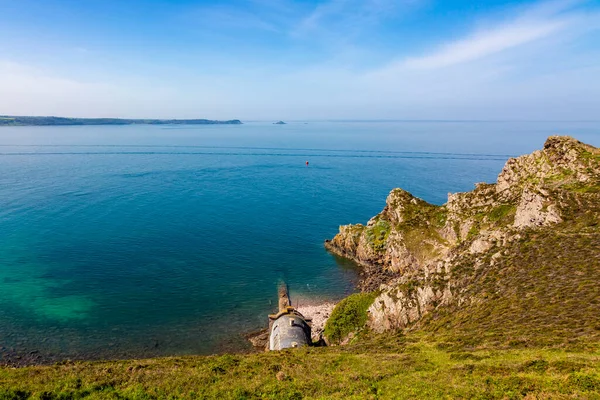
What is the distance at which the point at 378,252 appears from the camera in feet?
274

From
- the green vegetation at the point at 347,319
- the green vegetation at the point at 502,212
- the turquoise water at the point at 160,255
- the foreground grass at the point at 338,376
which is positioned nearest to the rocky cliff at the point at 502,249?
the green vegetation at the point at 502,212

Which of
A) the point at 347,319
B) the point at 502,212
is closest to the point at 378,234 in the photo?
the point at 502,212

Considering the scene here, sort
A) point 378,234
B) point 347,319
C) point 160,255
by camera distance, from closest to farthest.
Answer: point 347,319, point 160,255, point 378,234

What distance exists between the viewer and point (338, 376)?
29719 millimetres

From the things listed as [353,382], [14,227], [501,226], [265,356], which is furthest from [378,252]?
[14,227]

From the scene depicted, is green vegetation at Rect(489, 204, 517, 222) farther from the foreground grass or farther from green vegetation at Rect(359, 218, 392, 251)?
the foreground grass

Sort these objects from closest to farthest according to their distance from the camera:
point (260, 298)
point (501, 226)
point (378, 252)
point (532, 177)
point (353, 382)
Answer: point (353, 382), point (501, 226), point (260, 298), point (532, 177), point (378, 252)

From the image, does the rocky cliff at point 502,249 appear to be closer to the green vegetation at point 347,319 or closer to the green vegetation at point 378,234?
the green vegetation at point 378,234

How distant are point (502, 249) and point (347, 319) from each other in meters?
24.6

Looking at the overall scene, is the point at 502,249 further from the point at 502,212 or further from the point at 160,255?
the point at 160,255

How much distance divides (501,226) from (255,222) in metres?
68.3

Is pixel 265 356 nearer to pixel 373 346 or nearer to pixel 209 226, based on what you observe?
pixel 373 346

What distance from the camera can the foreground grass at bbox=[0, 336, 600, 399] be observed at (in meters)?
23.5

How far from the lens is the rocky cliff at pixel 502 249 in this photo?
3909cm
